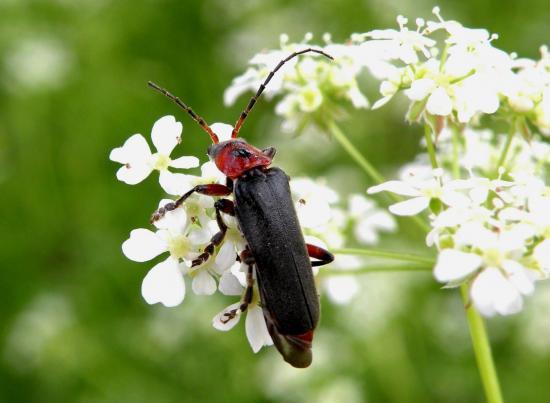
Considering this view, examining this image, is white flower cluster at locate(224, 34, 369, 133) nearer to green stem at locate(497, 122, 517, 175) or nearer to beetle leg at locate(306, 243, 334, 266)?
green stem at locate(497, 122, 517, 175)

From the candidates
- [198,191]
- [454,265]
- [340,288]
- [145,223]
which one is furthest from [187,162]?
Answer: [145,223]

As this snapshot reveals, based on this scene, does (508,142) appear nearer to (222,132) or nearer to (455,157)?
(455,157)

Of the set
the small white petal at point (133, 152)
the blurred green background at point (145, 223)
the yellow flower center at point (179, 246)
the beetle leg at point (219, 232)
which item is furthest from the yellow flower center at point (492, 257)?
the blurred green background at point (145, 223)

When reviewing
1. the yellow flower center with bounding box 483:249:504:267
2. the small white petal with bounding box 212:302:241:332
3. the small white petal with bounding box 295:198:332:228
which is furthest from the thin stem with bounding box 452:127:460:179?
the small white petal with bounding box 212:302:241:332

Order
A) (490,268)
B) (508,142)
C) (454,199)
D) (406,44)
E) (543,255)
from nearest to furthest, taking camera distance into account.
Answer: (490,268) → (543,255) → (454,199) → (406,44) → (508,142)

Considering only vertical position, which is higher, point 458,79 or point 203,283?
point 458,79

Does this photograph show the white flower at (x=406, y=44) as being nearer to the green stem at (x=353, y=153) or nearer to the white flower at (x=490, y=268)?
the green stem at (x=353, y=153)
